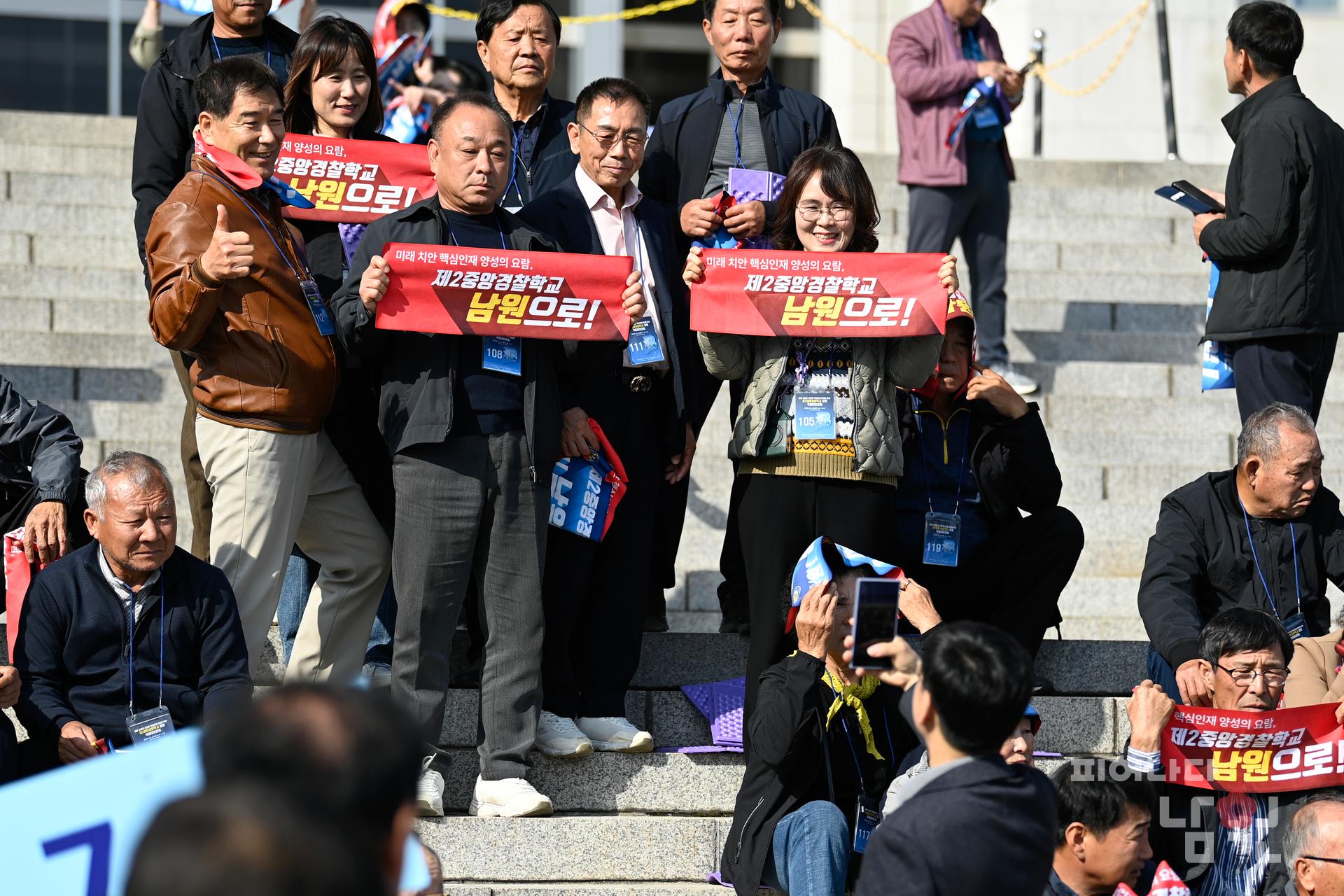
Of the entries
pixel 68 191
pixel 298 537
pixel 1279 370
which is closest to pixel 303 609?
pixel 298 537

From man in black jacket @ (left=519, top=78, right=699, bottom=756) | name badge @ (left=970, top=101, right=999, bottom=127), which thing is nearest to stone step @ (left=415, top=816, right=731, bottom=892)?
man in black jacket @ (left=519, top=78, right=699, bottom=756)

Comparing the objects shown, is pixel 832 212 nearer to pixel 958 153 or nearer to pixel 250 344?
pixel 250 344

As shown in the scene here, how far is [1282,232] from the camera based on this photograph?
20.7ft

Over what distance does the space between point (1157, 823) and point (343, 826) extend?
11.9ft

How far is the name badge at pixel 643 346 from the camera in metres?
5.55

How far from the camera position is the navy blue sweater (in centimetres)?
486

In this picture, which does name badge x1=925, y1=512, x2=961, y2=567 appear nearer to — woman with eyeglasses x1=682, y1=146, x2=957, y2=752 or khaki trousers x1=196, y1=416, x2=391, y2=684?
woman with eyeglasses x1=682, y1=146, x2=957, y2=752

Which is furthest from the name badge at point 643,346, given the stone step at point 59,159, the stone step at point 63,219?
the stone step at point 59,159

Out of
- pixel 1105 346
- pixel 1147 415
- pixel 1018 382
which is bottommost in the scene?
pixel 1147 415

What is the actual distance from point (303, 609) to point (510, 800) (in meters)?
1.23

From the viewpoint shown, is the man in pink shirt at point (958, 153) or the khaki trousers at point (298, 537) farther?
the man in pink shirt at point (958, 153)

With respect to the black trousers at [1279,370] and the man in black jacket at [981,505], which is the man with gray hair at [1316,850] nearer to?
the man in black jacket at [981,505]

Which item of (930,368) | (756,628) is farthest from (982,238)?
(756,628)

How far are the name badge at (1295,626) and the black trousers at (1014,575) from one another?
70cm
